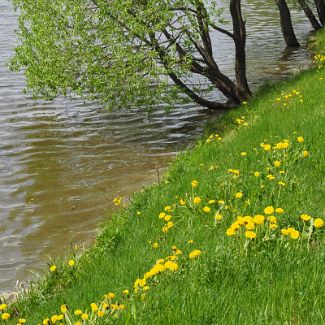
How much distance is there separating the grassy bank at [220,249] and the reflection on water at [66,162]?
68.9 inches

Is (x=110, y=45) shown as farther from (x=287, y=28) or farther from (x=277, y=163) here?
(x=287, y=28)

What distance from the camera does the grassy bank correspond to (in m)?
4.18

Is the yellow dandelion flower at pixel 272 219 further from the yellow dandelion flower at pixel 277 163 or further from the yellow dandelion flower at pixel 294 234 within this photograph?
the yellow dandelion flower at pixel 277 163

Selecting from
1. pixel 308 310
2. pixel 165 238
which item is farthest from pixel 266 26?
pixel 308 310

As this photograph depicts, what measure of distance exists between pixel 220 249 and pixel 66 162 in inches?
387

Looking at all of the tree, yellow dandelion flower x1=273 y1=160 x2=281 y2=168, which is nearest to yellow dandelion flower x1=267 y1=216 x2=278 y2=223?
yellow dandelion flower x1=273 y1=160 x2=281 y2=168

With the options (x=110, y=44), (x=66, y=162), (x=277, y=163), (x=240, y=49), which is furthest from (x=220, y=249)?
(x=240, y=49)

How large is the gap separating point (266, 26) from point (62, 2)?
1069 inches

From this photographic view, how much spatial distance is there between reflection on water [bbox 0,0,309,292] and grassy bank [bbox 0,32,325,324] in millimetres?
1749

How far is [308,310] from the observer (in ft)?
13.1

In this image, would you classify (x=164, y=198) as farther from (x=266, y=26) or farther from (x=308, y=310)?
(x=266, y=26)

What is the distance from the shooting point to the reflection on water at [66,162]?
1026 cm

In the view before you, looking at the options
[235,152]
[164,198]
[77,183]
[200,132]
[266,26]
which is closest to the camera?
[164,198]

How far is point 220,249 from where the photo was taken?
17.4 ft
